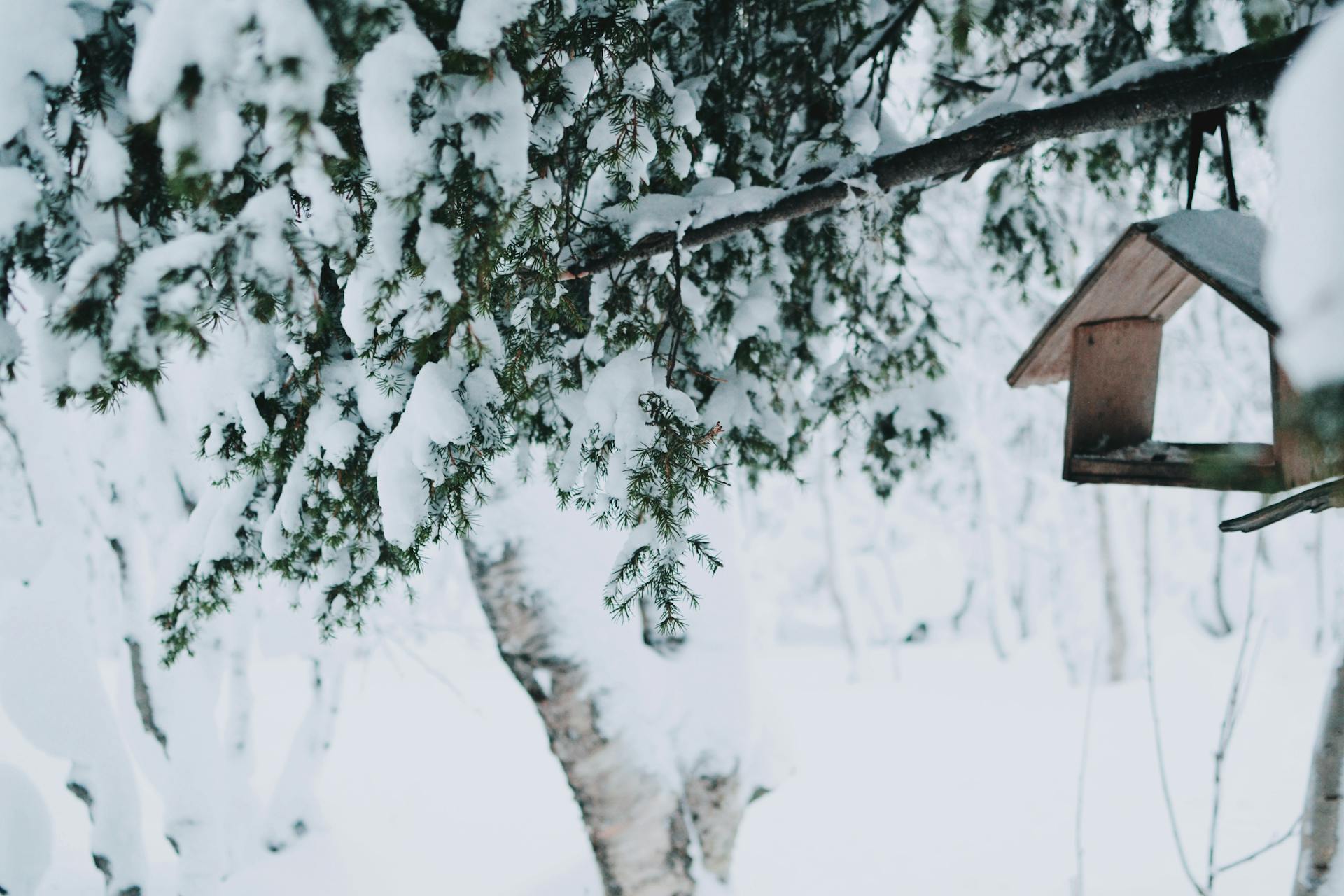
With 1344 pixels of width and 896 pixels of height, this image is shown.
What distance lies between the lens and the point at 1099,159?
314 cm

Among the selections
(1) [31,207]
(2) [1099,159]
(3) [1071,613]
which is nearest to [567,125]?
(1) [31,207]

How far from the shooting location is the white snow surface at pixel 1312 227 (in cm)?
59

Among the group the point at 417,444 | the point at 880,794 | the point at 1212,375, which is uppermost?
the point at 1212,375

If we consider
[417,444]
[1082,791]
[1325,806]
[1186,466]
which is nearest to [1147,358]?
[1186,466]

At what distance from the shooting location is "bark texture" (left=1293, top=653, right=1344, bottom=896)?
2.44 m

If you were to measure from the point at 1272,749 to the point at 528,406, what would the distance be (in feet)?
28.8

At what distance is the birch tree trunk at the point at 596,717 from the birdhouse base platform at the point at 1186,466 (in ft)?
7.37

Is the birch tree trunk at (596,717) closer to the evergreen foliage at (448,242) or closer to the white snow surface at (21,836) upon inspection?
the evergreen foliage at (448,242)

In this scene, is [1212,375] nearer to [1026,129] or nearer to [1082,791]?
[1082,791]

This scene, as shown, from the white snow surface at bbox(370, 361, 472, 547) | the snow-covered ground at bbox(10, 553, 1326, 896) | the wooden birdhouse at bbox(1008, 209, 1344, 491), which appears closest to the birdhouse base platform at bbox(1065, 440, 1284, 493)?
the wooden birdhouse at bbox(1008, 209, 1344, 491)

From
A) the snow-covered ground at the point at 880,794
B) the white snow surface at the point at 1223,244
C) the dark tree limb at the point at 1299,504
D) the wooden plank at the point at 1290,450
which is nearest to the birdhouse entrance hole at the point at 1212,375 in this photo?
the snow-covered ground at the point at 880,794

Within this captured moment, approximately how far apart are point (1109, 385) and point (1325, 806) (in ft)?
4.98

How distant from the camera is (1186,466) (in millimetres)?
1907

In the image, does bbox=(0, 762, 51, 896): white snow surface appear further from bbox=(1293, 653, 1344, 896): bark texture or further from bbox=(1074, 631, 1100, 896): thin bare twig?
bbox=(1293, 653, 1344, 896): bark texture
